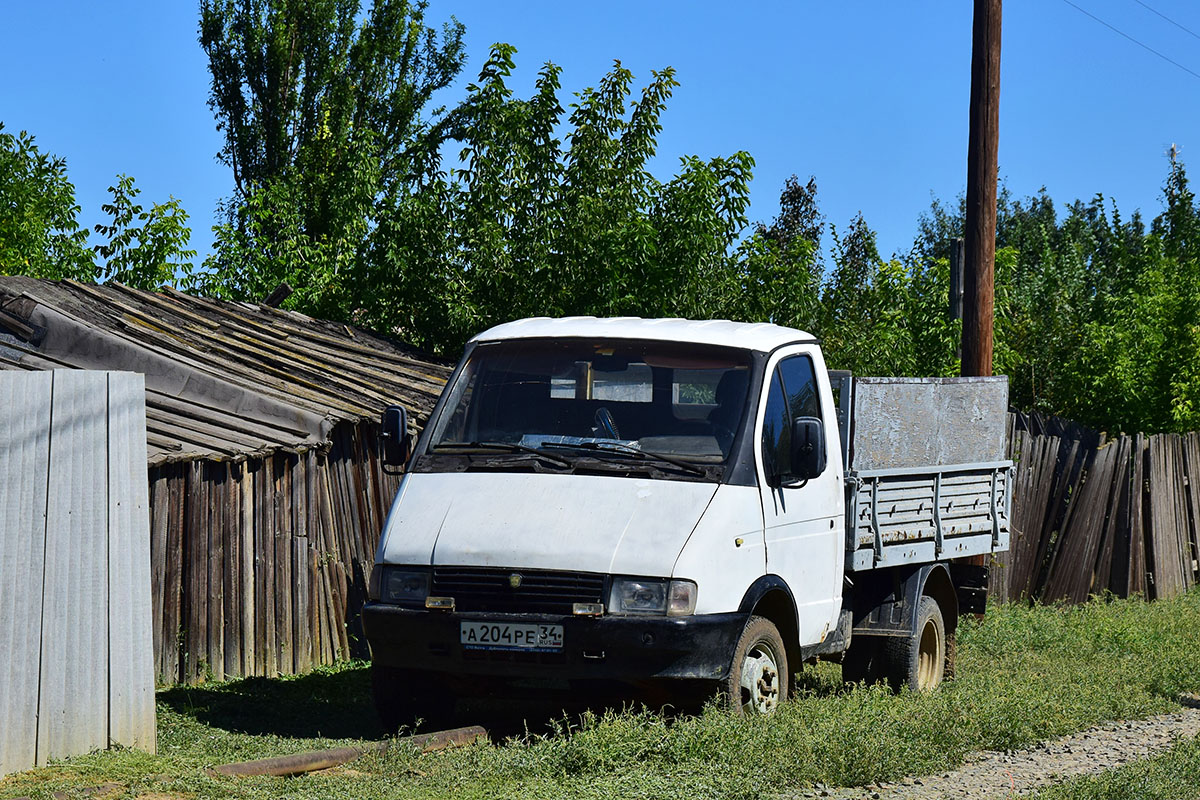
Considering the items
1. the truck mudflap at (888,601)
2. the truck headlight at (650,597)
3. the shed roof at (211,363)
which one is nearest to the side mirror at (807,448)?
the truck headlight at (650,597)

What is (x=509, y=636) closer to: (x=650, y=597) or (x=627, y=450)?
(x=650, y=597)

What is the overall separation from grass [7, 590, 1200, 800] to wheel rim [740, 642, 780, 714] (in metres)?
0.17

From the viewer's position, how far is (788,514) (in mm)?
7637

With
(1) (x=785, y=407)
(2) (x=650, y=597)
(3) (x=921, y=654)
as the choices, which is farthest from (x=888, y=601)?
(2) (x=650, y=597)

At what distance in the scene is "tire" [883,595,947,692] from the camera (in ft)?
29.5

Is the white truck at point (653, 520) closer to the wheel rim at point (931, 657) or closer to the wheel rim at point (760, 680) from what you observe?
the wheel rim at point (760, 680)

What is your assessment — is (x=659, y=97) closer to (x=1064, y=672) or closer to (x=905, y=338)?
(x=905, y=338)

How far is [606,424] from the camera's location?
7.61 m

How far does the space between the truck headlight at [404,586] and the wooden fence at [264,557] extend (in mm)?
2689

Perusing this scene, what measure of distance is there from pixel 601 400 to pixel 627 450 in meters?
0.44

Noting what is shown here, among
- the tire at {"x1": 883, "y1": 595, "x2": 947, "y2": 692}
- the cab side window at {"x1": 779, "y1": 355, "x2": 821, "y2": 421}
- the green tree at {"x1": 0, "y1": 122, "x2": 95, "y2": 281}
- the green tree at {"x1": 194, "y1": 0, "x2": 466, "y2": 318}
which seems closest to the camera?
the cab side window at {"x1": 779, "y1": 355, "x2": 821, "y2": 421}

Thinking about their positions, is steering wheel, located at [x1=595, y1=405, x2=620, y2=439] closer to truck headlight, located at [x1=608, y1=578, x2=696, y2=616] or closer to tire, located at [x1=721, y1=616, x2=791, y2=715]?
truck headlight, located at [x1=608, y1=578, x2=696, y2=616]

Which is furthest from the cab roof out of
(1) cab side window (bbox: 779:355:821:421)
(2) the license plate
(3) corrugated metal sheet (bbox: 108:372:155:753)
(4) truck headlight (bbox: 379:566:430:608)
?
(3) corrugated metal sheet (bbox: 108:372:155:753)

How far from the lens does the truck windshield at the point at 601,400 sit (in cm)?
750
